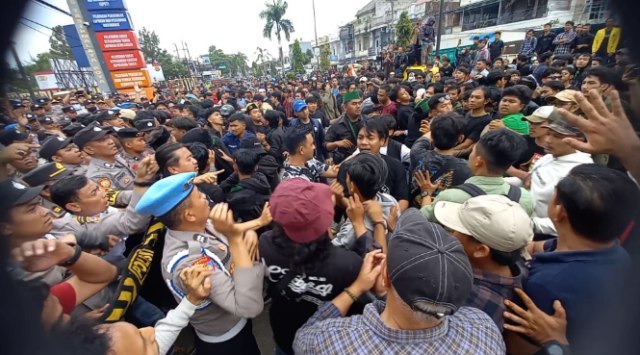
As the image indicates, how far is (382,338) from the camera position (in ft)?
3.10

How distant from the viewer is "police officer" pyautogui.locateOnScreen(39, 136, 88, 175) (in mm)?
3076

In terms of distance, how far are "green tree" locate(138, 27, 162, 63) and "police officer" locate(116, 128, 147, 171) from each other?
173 ft

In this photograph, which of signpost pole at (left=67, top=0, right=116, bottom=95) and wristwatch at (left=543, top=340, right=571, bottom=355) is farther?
signpost pole at (left=67, top=0, right=116, bottom=95)

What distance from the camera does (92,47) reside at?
46.4ft

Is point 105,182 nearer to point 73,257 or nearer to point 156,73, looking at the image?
point 73,257

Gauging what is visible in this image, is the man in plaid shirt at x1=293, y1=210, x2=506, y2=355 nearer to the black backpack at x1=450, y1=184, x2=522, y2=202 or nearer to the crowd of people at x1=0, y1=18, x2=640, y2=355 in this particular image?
the crowd of people at x1=0, y1=18, x2=640, y2=355

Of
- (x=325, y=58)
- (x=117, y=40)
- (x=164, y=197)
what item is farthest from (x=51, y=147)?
(x=325, y=58)

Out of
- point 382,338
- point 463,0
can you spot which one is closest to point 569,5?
point 382,338

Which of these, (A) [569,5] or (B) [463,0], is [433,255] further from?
(B) [463,0]

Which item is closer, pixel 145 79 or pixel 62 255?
pixel 62 255

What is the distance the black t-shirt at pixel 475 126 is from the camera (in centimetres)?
359

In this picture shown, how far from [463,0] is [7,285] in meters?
17.8

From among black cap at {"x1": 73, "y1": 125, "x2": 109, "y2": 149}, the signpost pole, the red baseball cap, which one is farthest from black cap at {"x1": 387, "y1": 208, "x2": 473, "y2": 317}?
the signpost pole

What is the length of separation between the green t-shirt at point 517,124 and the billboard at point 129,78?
1787 centimetres
